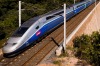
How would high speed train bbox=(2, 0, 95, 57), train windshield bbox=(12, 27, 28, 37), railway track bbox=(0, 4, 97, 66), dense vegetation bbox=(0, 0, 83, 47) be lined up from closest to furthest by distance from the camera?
railway track bbox=(0, 4, 97, 66) → high speed train bbox=(2, 0, 95, 57) → train windshield bbox=(12, 27, 28, 37) → dense vegetation bbox=(0, 0, 83, 47)

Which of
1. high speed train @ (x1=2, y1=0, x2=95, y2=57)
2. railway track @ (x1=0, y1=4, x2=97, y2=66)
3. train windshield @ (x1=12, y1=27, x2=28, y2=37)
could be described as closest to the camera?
railway track @ (x1=0, y1=4, x2=97, y2=66)

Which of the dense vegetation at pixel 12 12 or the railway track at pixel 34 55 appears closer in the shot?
the railway track at pixel 34 55

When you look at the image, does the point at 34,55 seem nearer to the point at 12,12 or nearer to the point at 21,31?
the point at 21,31

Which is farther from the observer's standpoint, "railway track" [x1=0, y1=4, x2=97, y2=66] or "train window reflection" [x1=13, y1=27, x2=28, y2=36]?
"train window reflection" [x1=13, y1=27, x2=28, y2=36]

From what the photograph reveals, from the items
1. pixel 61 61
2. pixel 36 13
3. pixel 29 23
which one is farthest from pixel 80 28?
pixel 36 13

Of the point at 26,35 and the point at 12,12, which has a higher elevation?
the point at 26,35

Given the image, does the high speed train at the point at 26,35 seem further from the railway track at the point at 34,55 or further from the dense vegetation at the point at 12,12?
the dense vegetation at the point at 12,12

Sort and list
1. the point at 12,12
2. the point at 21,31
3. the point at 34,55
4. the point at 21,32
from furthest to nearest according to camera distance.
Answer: the point at 12,12 < the point at 21,31 < the point at 21,32 < the point at 34,55

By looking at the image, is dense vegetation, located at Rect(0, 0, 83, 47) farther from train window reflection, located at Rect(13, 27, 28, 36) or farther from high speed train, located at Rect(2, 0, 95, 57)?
train window reflection, located at Rect(13, 27, 28, 36)

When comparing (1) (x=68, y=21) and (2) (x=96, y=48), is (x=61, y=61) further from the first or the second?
(1) (x=68, y=21)

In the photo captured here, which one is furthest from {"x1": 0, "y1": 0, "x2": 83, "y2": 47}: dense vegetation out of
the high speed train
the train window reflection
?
the train window reflection

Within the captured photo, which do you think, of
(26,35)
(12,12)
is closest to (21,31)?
(26,35)

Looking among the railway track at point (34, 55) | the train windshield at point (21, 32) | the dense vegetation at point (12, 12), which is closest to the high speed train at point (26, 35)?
the train windshield at point (21, 32)

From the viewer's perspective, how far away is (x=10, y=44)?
80.7 feet
